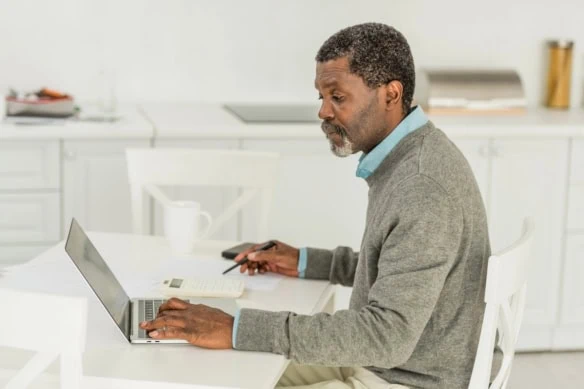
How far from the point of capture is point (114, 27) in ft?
12.1

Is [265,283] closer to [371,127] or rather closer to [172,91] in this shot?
[371,127]

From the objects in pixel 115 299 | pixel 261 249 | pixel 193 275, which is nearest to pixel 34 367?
pixel 115 299

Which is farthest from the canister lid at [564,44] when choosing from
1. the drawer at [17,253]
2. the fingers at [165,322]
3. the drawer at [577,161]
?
the fingers at [165,322]

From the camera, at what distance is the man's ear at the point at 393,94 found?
6.18ft

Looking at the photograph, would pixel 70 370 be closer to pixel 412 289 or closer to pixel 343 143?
pixel 412 289

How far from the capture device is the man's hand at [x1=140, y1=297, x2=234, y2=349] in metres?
1.73

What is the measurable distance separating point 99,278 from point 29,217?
150 cm

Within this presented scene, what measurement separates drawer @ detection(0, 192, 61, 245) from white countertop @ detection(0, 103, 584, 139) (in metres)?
0.20

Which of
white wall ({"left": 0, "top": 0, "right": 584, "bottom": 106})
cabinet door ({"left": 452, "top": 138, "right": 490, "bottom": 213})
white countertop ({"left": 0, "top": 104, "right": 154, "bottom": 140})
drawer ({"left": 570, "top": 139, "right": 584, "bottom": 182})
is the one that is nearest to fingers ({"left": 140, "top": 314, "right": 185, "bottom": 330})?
white countertop ({"left": 0, "top": 104, "right": 154, "bottom": 140})

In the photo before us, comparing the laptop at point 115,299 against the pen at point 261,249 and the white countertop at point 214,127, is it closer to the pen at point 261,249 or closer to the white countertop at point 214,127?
the pen at point 261,249

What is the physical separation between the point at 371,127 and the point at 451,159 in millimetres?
169

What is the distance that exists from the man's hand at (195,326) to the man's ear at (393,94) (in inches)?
19.7

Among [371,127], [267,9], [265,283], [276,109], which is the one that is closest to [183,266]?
[265,283]

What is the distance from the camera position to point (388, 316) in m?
1.71
